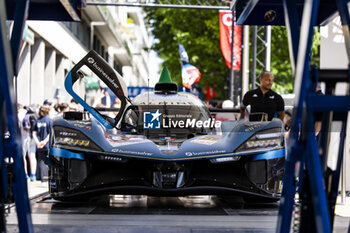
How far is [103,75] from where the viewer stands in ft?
24.0

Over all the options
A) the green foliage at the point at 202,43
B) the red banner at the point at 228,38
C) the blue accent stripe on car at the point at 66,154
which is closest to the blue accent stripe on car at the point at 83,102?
the blue accent stripe on car at the point at 66,154

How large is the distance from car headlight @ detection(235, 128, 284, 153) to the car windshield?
1.13 m

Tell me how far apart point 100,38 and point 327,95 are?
131ft

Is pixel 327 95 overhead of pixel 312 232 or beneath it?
overhead

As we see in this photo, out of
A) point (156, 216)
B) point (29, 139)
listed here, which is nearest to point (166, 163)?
point (156, 216)

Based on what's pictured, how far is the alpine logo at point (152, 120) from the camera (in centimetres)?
762

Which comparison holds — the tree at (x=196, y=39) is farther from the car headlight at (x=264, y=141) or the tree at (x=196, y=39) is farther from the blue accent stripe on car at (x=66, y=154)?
the blue accent stripe on car at (x=66, y=154)

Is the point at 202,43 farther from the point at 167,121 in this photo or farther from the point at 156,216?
the point at 156,216

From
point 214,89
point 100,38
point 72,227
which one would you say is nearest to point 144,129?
point 72,227

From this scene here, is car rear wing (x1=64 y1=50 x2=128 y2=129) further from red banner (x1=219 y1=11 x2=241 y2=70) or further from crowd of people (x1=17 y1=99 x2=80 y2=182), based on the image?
red banner (x1=219 y1=11 x2=241 y2=70)

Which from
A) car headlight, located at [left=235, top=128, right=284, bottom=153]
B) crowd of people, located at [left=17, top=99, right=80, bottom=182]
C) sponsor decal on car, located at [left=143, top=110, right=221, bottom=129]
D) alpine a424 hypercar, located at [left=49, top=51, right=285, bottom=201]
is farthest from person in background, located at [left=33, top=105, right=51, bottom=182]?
car headlight, located at [left=235, top=128, right=284, bottom=153]

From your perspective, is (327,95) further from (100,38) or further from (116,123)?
(100,38)

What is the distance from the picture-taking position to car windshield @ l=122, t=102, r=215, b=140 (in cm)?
758

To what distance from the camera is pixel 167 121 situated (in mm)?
7613
